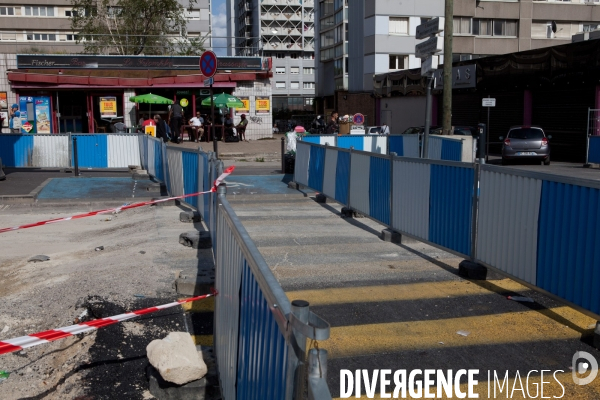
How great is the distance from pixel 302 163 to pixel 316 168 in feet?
4.15

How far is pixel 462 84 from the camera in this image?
127ft

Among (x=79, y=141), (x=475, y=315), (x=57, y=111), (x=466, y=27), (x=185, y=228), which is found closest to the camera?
(x=475, y=315)

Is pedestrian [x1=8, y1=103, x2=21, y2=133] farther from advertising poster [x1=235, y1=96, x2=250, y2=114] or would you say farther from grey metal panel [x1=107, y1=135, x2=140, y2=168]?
grey metal panel [x1=107, y1=135, x2=140, y2=168]

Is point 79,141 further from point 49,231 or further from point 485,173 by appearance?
point 485,173

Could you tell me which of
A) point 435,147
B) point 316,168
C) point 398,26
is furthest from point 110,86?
point 398,26

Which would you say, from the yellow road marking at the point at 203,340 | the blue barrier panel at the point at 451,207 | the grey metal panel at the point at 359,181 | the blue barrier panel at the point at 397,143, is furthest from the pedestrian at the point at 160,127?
the yellow road marking at the point at 203,340

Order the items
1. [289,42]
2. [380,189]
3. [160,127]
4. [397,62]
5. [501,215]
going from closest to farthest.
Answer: [501,215]
[380,189]
[160,127]
[397,62]
[289,42]

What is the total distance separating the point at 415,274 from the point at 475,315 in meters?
1.58

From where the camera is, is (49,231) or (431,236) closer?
(431,236)

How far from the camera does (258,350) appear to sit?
283cm

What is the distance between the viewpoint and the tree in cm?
4559

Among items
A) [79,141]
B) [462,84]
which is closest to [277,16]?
[462,84]

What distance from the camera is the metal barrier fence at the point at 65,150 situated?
19.9 meters

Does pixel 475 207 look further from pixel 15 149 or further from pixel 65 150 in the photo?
pixel 15 149
